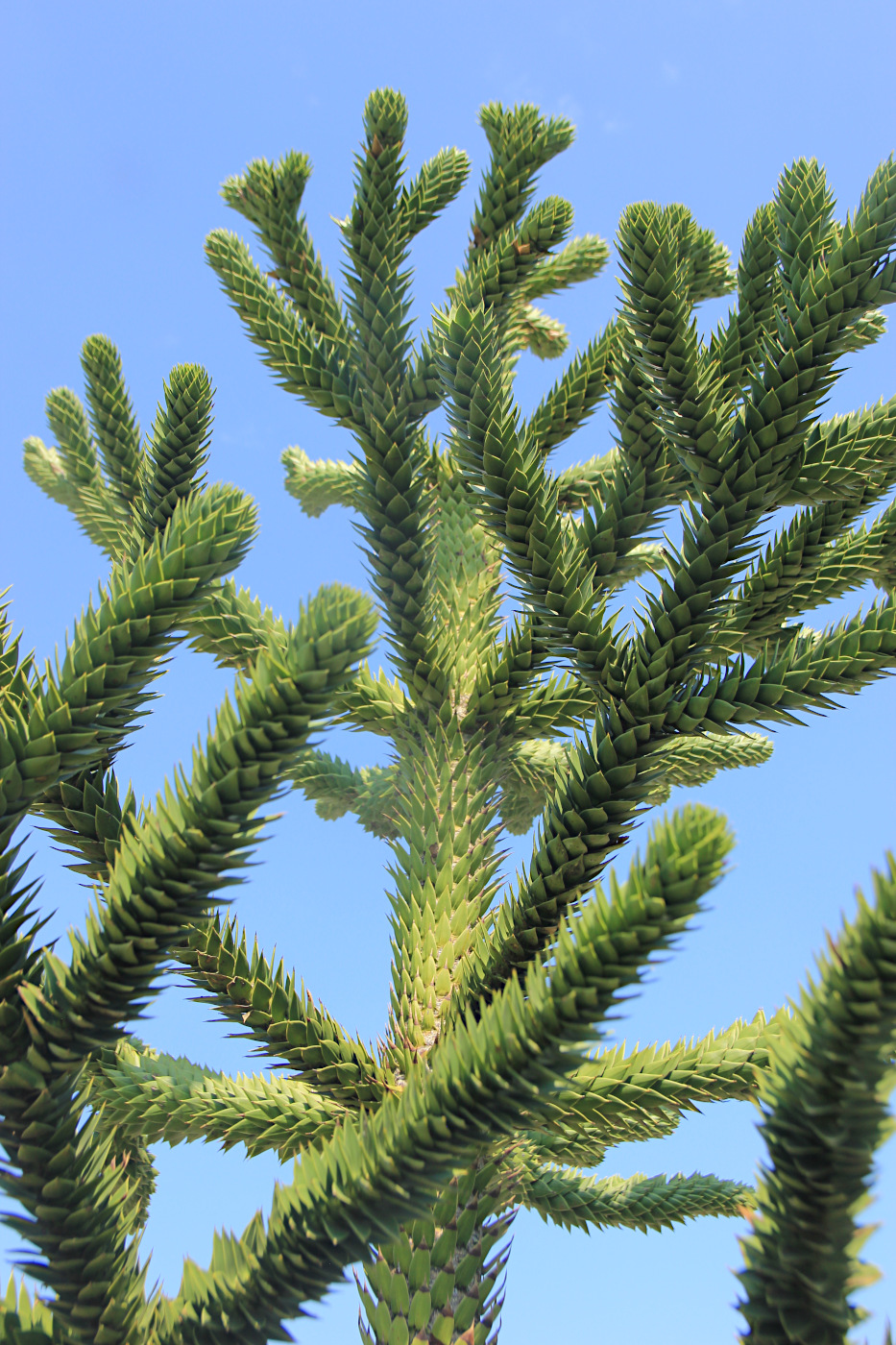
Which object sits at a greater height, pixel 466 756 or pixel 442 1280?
pixel 466 756

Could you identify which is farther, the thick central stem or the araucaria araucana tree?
the thick central stem

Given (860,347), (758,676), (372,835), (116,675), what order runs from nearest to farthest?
(116,675) → (758,676) → (860,347) → (372,835)

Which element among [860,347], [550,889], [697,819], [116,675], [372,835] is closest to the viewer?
[697,819]

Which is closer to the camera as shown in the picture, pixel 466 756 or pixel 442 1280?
pixel 442 1280

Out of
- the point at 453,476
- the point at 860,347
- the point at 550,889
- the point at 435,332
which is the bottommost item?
the point at 550,889

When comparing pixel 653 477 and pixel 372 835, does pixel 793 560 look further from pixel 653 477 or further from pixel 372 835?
pixel 372 835

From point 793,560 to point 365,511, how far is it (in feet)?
4.89

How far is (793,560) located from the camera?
2.89m

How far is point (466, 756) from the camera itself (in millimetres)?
3352

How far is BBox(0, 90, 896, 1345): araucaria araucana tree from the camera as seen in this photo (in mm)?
1559

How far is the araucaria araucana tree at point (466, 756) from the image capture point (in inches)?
61.4

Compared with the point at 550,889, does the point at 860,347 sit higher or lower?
higher

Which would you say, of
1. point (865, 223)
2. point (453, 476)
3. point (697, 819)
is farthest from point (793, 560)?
point (453, 476)

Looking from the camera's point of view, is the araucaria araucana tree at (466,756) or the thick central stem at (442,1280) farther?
the thick central stem at (442,1280)
